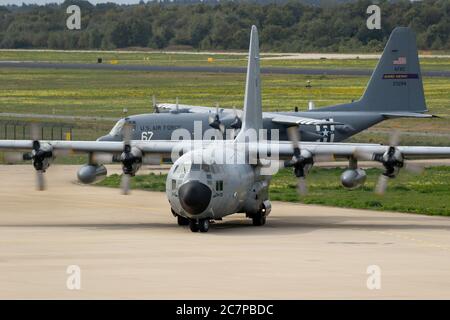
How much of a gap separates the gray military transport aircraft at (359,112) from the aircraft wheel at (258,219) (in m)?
23.2

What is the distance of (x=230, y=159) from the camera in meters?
43.5

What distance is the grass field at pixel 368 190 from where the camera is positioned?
2099 inches

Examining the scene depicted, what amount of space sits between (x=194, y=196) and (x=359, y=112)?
34264mm

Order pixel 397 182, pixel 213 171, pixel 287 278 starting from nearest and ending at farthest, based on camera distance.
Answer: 1. pixel 287 278
2. pixel 213 171
3. pixel 397 182

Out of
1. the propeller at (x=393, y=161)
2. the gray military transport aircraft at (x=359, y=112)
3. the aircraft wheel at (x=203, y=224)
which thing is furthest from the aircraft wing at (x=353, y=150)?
the gray military transport aircraft at (x=359, y=112)

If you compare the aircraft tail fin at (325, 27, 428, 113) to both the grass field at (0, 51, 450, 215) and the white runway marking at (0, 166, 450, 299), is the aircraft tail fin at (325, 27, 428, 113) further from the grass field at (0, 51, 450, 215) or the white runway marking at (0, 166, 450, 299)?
→ the white runway marking at (0, 166, 450, 299)

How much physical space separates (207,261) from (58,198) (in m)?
21.2

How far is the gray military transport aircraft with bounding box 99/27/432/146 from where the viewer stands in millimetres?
69312

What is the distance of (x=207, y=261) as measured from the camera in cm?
3525

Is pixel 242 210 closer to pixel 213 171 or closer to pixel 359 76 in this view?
pixel 213 171

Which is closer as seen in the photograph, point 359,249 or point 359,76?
point 359,249

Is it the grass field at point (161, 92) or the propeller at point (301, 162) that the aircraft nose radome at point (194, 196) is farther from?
the grass field at point (161, 92)
